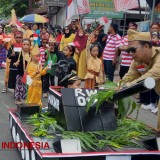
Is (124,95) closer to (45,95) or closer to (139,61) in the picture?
(139,61)

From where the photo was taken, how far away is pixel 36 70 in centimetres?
836

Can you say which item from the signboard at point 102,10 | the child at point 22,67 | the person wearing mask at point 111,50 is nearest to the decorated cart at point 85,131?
the child at point 22,67

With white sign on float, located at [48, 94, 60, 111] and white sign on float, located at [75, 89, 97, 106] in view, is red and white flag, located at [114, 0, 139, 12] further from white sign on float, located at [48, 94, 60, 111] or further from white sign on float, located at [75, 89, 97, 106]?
white sign on float, located at [75, 89, 97, 106]

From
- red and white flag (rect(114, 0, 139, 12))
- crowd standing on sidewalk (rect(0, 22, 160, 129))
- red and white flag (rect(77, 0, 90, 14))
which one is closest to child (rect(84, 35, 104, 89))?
crowd standing on sidewalk (rect(0, 22, 160, 129))

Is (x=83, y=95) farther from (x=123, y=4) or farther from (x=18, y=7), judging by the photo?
(x=18, y=7)

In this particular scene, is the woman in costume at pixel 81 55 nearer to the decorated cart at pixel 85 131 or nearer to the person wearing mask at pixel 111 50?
the person wearing mask at pixel 111 50

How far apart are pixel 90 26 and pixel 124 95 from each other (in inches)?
524

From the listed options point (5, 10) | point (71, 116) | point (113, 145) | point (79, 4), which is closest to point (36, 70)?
point (71, 116)

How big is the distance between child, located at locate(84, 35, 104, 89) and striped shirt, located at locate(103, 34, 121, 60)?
101 centimetres

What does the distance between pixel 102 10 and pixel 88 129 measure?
11.8m

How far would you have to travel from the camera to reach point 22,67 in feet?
30.2

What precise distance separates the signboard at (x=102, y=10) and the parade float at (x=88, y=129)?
34.9 ft

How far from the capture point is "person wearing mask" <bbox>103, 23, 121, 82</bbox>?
10219 mm

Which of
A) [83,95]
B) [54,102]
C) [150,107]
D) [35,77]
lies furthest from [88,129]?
[150,107]
